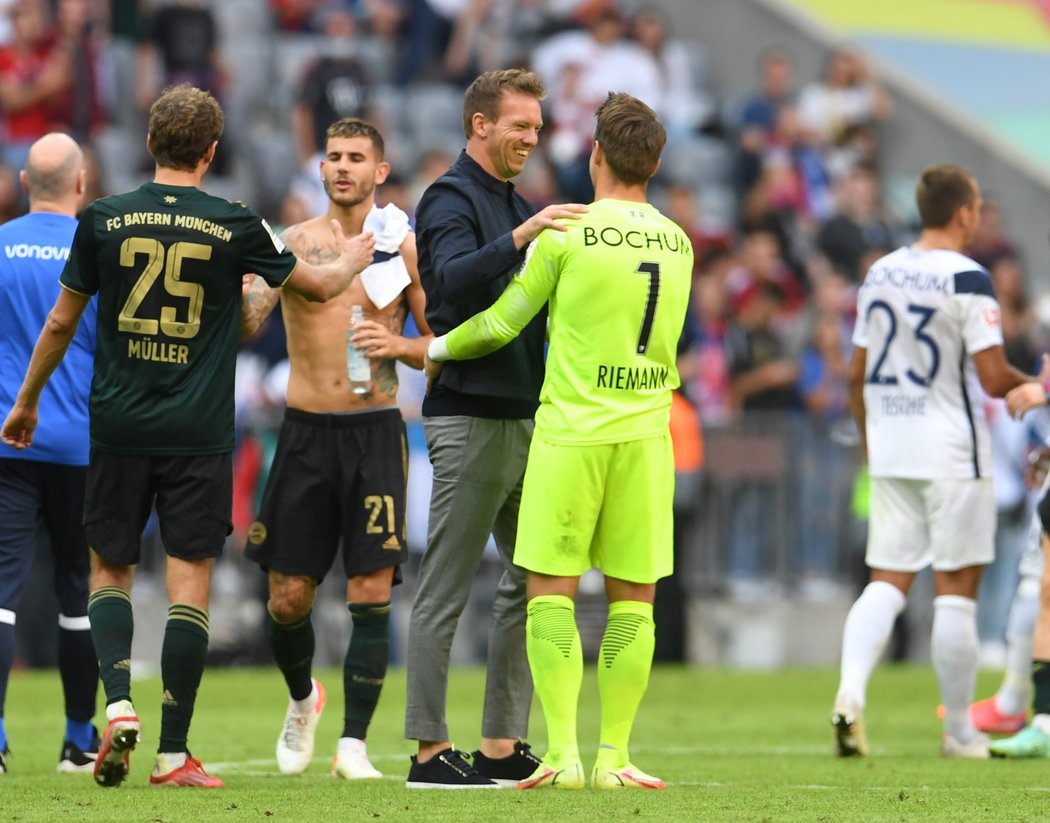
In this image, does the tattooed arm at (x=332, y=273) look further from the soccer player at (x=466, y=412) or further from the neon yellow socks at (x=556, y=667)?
the neon yellow socks at (x=556, y=667)

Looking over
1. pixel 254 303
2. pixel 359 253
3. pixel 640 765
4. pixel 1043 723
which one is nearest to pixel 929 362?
pixel 1043 723

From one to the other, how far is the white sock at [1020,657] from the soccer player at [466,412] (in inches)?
132

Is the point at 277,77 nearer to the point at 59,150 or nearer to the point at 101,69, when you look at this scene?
the point at 101,69

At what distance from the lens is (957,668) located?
9406mm

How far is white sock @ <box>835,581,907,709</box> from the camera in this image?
9.37 m

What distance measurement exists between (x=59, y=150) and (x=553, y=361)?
99.2 inches

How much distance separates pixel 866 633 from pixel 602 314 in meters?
2.83

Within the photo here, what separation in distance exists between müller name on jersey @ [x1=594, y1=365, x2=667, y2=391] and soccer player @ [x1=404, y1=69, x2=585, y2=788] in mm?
500

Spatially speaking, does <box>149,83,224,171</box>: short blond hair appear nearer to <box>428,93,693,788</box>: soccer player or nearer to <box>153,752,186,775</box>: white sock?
<box>428,93,693,788</box>: soccer player

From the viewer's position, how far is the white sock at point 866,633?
9.37 m

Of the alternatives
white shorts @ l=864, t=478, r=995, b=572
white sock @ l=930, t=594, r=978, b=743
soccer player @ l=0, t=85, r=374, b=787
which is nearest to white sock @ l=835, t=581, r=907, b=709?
white shorts @ l=864, t=478, r=995, b=572

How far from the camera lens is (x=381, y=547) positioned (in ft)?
27.7

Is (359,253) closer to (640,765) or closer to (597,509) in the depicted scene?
(597,509)

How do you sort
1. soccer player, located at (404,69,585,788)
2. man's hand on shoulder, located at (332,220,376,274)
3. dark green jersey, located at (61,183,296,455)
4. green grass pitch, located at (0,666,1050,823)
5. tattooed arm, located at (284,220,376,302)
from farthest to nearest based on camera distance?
man's hand on shoulder, located at (332,220,376,274) < tattooed arm, located at (284,220,376,302) < soccer player, located at (404,69,585,788) < dark green jersey, located at (61,183,296,455) < green grass pitch, located at (0,666,1050,823)
